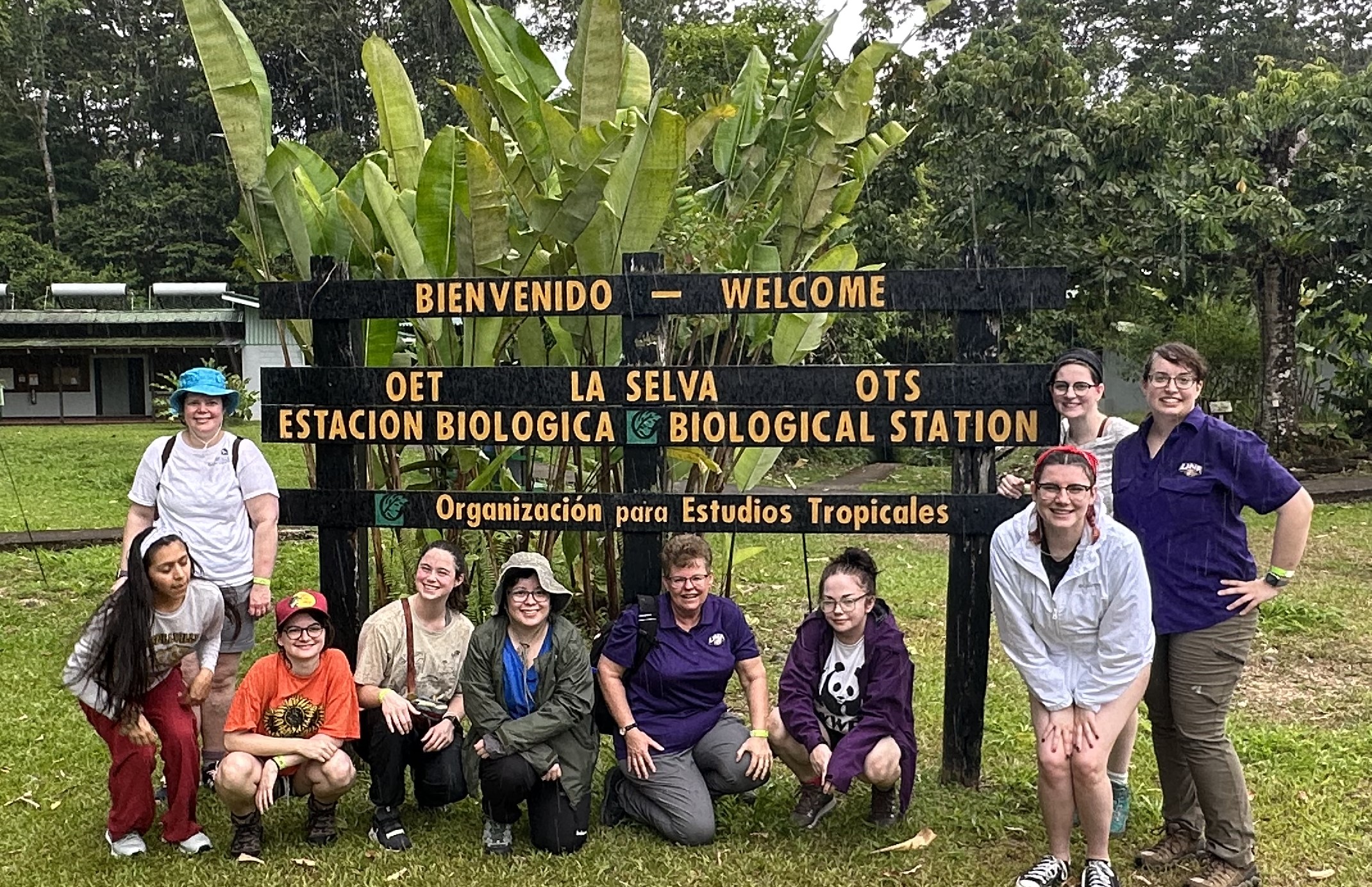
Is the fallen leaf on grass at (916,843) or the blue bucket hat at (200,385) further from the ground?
the blue bucket hat at (200,385)

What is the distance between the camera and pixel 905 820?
4047 mm

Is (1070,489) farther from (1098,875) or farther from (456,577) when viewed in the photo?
(456,577)

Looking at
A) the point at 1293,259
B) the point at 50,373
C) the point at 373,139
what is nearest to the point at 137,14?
the point at 373,139

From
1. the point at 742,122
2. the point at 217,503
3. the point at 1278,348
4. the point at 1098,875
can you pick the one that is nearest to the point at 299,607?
the point at 217,503

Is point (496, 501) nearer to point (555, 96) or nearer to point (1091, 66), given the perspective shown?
point (555, 96)

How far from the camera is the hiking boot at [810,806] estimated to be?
4.02m

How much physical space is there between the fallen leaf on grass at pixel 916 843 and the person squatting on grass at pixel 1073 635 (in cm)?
37

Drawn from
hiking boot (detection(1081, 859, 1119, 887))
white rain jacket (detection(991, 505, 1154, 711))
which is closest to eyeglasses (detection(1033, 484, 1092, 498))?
white rain jacket (detection(991, 505, 1154, 711))

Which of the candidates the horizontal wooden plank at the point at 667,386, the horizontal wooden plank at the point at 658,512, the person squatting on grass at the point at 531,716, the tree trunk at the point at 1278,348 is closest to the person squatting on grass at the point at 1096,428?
the horizontal wooden plank at the point at 667,386

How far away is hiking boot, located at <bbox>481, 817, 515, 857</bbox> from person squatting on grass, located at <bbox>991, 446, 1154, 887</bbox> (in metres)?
1.60

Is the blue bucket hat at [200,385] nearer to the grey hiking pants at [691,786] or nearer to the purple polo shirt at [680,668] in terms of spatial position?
the purple polo shirt at [680,668]

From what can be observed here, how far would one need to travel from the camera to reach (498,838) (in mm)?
3846

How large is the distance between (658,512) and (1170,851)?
201cm

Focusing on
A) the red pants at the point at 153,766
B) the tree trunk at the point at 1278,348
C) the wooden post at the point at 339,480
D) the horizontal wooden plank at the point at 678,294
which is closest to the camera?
the red pants at the point at 153,766
